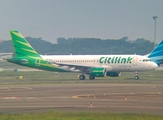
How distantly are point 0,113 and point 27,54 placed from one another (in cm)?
4002

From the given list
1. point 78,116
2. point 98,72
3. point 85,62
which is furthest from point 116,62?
point 78,116

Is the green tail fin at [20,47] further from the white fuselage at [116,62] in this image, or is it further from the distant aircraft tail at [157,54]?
the distant aircraft tail at [157,54]

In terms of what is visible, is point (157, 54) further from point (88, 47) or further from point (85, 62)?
point (88, 47)

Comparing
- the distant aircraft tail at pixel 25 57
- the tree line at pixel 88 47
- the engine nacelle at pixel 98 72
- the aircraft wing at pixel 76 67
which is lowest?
the engine nacelle at pixel 98 72

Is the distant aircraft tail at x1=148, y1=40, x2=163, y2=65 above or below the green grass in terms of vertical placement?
above

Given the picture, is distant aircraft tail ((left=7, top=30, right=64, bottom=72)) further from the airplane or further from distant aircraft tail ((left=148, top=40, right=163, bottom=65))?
distant aircraft tail ((left=148, top=40, right=163, bottom=65))

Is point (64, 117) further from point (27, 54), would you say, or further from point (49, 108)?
point (27, 54)

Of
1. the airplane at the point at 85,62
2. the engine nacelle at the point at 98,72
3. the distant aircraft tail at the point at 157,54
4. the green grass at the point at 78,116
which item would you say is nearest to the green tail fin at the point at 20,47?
the airplane at the point at 85,62

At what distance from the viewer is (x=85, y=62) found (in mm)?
61094

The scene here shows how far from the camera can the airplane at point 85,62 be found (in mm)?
58500

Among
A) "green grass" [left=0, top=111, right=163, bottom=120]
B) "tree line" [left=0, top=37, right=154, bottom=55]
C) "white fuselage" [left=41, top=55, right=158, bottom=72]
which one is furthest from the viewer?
"tree line" [left=0, top=37, right=154, bottom=55]

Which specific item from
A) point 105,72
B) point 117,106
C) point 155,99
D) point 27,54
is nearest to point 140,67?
point 105,72

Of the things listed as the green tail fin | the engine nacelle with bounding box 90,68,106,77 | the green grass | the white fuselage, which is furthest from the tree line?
the green grass

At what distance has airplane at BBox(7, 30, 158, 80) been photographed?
5850cm
